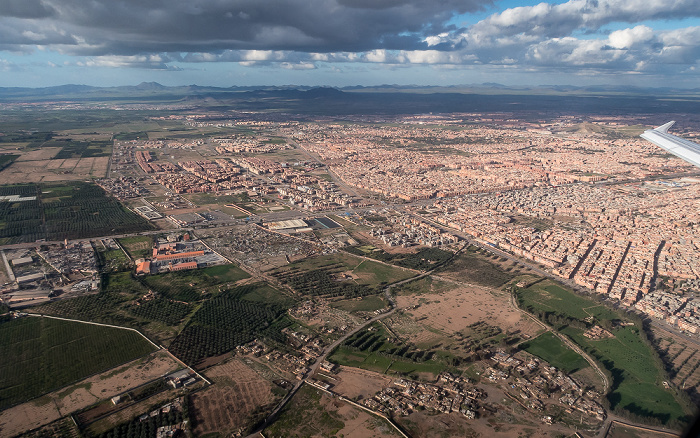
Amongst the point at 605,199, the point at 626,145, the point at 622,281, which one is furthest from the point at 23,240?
the point at 626,145

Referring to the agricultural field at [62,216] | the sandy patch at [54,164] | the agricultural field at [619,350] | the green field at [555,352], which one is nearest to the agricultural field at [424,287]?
the agricultural field at [619,350]

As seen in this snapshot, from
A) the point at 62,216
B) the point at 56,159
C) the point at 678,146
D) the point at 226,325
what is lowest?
the point at 226,325

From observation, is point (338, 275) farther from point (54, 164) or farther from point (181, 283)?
point (54, 164)

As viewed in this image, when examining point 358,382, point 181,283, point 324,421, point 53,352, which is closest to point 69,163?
point 181,283

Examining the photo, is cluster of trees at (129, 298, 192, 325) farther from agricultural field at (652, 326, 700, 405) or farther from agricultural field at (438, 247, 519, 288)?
agricultural field at (652, 326, 700, 405)

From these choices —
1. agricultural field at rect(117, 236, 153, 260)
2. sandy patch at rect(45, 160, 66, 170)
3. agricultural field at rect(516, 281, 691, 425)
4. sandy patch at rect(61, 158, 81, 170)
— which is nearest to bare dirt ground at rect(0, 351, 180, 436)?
agricultural field at rect(117, 236, 153, 260)

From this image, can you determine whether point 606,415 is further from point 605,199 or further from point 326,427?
point 605,199
